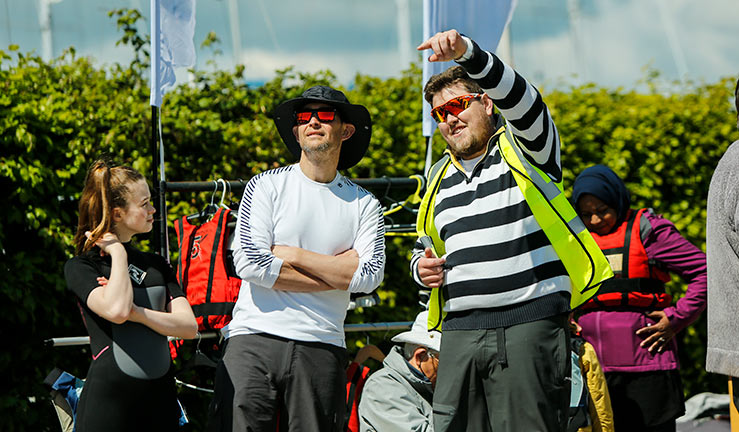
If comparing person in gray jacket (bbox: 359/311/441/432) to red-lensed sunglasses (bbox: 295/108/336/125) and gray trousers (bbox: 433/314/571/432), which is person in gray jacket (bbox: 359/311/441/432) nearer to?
gray trousers (bbox: 433/314/571/432)

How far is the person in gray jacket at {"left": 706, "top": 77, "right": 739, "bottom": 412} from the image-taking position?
264 centimetres

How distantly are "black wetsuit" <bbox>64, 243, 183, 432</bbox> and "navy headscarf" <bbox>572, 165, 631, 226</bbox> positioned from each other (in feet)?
7.71

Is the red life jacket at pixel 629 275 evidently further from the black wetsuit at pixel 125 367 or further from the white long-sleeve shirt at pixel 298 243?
the black wetsuit at pixel 125 367

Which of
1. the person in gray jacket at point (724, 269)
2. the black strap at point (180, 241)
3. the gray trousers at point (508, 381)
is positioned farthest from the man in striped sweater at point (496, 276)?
the black strap at point (180, 241)

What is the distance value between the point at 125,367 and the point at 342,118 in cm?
150

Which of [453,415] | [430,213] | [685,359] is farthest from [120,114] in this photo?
[685,359]

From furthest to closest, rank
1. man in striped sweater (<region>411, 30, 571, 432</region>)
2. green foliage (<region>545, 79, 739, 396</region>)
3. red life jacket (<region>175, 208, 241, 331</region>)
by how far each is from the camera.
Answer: green foliage (<region>545, 79, 739, 396</region>), red life jacket (<region>175, 208, 241, 331</region>), man in striped sweater (<region>411, 30, 571, 432</region>)

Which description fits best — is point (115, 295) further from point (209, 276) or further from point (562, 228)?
point (562, 228)

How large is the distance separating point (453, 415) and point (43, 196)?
115 inches

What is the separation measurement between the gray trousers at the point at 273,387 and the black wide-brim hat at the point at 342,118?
1.05 metres

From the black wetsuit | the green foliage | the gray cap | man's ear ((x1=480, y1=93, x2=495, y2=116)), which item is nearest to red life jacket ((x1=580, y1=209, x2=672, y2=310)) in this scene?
the gray cap

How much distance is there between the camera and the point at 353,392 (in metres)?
4.26

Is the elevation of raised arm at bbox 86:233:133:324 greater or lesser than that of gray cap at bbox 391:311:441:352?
greater

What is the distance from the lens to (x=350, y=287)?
3516mm
